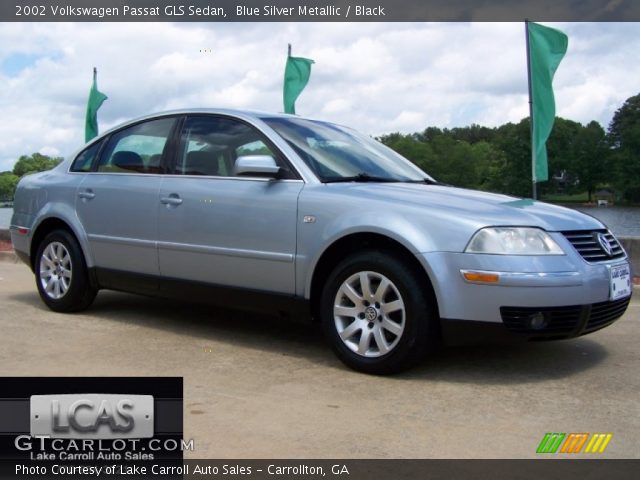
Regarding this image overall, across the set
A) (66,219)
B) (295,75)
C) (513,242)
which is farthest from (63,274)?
(295,75)

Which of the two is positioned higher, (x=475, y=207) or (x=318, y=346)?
(x=475, y=207)

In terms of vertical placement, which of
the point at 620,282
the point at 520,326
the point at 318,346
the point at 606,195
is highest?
the point at 606,195

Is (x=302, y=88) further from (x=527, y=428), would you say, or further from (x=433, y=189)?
(x=527, y=428)

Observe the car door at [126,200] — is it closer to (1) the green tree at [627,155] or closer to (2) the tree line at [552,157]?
(2) the tree line at [552,157]

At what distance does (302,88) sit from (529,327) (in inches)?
497

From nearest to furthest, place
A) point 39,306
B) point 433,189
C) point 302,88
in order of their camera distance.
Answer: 1. point 433,189
2. point 39,306
3. point 302,88

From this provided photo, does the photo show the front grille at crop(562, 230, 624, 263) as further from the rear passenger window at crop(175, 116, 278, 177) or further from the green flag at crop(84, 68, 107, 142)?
the green flag at crop(84, 68, 107, 142)

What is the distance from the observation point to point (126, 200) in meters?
5.58

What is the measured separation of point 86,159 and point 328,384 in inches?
128

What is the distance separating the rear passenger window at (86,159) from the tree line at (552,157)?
299cm

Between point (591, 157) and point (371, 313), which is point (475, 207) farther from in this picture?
point (591, 157)

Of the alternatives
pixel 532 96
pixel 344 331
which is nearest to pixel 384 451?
pixel 344 331

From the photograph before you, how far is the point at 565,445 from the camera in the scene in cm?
322

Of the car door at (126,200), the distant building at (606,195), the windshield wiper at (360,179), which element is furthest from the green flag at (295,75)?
the windshield wiper at (360,179)
